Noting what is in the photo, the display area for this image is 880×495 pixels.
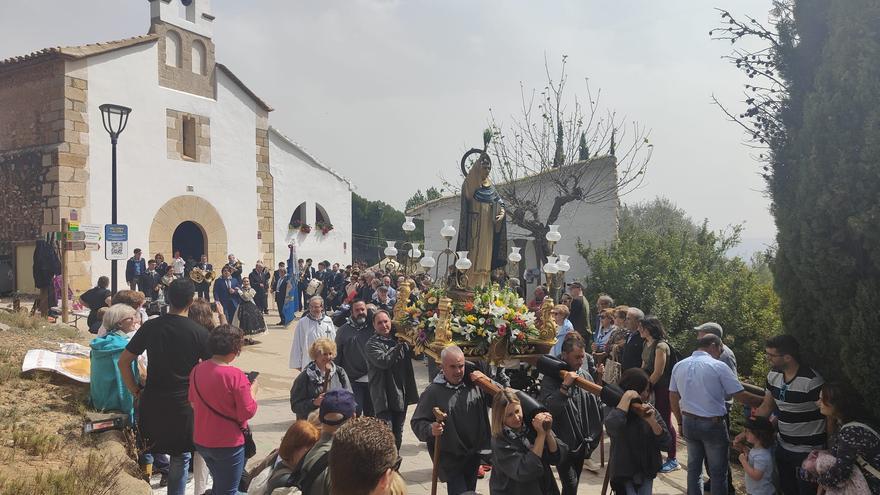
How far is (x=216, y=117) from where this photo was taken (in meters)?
22.5

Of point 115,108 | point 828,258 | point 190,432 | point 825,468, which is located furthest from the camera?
point 115,108

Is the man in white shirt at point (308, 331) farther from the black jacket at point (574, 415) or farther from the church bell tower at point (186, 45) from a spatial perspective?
the church bell tower at point (186, 45)

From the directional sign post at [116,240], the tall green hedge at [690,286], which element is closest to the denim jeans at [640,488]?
the tall green hedge at [690,286]

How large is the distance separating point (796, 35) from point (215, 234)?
66.2 feet

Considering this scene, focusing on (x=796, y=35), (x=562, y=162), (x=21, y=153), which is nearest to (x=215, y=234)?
(x=21, y=153)

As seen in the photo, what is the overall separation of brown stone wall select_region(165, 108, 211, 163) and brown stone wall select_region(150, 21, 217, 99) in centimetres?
88

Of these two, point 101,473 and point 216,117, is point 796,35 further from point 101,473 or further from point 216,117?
point 216,117

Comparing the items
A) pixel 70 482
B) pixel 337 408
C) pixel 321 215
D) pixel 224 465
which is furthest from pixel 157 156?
pixel 337 408

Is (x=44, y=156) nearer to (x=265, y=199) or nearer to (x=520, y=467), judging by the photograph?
(x=265, y=199)

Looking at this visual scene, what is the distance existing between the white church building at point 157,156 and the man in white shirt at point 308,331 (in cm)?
1259

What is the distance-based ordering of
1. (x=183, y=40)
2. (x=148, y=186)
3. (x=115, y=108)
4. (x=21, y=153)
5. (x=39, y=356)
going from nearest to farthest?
1. (x=39, y=356)
2. (x=115, y=108)
3. (x=21, y=153)
4. (x=148, y=186)
5. (x=183, y=40)

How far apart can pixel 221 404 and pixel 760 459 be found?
4.16m

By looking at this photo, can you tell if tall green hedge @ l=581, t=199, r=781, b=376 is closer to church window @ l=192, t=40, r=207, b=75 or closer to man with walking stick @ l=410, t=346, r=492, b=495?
man with walking stick @ l=410, t=346, r=492, b=495

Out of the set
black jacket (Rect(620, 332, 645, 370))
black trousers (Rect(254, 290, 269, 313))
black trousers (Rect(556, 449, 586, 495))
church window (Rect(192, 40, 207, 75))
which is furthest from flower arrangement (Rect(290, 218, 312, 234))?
black trousers (Rect(556, 449, 586, 495))
